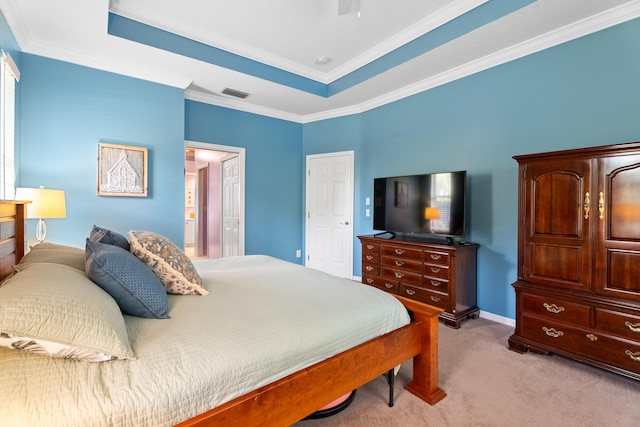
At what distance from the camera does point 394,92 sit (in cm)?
402

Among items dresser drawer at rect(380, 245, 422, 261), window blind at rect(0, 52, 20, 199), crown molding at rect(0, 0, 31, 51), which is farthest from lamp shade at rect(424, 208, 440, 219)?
crown molding at rect(0, 0, 31, 51)

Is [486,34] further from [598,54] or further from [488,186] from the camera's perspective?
[488,186]

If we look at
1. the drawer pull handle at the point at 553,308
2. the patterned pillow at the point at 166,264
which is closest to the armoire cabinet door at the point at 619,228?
the drawer pull handle at the point at 553,308

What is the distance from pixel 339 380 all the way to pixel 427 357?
2.24 feet

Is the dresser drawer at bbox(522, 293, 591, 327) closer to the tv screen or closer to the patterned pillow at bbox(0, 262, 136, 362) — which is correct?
the tv screen

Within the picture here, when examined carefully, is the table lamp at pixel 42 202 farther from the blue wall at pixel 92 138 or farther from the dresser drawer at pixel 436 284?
the dresser drawer at pixel 436 284

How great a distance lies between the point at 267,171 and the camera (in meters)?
4.85

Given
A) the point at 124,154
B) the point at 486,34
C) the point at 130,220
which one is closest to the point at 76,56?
the point at 124,154

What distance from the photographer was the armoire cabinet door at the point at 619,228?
76.0 inches

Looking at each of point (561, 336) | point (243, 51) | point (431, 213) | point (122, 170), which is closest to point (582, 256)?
point (561, 336)

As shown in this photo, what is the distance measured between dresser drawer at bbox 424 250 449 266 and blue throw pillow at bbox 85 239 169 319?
2.50 metres

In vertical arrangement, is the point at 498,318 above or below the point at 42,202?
below

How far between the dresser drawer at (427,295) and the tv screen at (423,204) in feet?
2.05

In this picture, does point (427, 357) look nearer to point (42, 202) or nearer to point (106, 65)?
point (42, 202)
